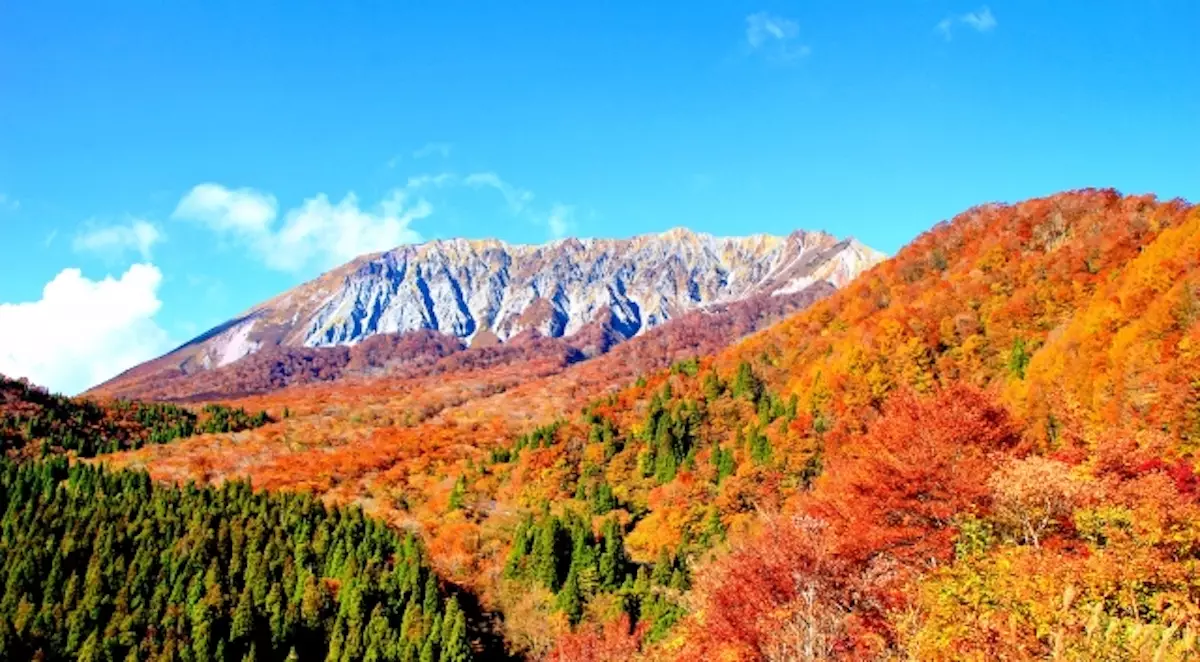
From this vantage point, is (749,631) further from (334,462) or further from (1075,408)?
(334,462)

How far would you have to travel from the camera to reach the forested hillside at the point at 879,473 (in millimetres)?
19391

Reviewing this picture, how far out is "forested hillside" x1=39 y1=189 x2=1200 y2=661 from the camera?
63.6ft

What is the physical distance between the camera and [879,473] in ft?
92.3

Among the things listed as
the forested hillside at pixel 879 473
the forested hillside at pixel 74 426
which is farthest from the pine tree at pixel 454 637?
the forested hillside at pixel 74 426

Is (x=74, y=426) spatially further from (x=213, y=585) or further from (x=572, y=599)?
(x=572, y=599)

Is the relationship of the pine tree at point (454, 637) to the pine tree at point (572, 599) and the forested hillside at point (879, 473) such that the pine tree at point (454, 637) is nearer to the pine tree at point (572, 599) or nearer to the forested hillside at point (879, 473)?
the forested hillside at point (879, 473)

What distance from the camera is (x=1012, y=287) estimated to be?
10012 centimetres

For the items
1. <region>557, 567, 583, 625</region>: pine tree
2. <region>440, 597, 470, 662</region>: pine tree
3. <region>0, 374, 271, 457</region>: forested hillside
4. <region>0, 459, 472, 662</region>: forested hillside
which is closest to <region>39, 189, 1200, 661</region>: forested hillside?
<region>557, 567, 583, 625</region>: pine tree

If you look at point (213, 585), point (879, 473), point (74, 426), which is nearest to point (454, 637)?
point (213, 585)

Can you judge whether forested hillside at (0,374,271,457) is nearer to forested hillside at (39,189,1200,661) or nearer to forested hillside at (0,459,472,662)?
forested hillside at (39,189,1200,661)

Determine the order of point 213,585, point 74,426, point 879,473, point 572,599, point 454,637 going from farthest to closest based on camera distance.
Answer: point 74,426 → point 572,599 → point 213,585 → point 454,637 → point 879,473

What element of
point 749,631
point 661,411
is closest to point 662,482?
point 661,411

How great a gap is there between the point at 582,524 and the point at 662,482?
2107 centimetres

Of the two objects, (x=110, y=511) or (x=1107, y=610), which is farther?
(x=110, y=511)
